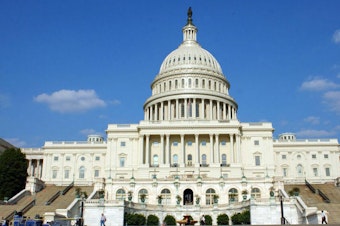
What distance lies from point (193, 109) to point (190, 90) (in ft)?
16.3

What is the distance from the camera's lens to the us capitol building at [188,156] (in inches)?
2616

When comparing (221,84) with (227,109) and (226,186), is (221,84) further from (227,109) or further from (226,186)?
(226,186)

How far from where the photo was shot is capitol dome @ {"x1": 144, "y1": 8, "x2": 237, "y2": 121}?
10469 cm

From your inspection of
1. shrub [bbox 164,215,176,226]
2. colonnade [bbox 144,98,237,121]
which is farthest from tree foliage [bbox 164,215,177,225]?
colonnade [bbox 144,98,237,121]

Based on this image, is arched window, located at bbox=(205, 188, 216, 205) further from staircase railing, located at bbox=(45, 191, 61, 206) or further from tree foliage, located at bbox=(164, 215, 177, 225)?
staircase railing, located at bbox=(45, 191, 61, 206)

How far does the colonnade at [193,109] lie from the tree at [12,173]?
37.0 metres

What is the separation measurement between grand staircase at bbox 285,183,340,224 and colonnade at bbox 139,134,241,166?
15856 mm

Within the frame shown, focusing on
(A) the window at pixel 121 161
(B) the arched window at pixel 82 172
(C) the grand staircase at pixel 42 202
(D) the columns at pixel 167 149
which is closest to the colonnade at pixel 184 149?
(D) the columns at pixel 167 149

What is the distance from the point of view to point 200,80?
110 m

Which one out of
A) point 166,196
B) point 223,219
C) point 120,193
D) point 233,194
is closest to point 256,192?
point 233,194

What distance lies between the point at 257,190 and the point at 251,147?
2393 cm

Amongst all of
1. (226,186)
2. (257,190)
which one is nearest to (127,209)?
Result: (226,186)

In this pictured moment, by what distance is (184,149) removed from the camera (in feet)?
294

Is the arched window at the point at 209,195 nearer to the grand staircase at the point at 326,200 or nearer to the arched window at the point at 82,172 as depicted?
Result: the grand staircase at the point at 326,200
